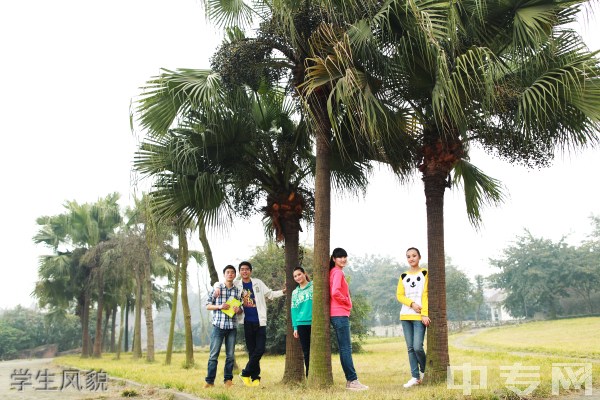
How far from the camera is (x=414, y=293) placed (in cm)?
799

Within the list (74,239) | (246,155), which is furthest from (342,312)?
(74,239)

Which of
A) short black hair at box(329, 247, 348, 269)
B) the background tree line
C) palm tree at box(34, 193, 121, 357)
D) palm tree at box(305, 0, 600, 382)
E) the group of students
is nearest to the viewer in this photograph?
palm tree at box(305, 0, 600, 382)

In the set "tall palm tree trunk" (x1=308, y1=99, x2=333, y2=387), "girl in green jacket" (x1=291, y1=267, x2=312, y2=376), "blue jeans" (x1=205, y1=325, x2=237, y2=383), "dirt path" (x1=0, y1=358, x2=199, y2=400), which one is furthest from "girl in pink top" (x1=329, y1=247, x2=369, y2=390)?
"dirt path" (x1=0, y1=358, x2=199, y2=400)

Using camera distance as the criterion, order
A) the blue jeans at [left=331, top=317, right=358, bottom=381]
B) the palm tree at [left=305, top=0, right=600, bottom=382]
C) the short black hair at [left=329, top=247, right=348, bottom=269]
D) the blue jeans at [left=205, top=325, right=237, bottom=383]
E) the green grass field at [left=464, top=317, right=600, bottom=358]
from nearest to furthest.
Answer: the palm tree at [left=305, top=0, right=600, bottom=382]
the blue jeans at [left=331, top=317, right=358, bottom=381]
the short black hair at [left=329, top=247, right=348, bottom=269]
the blue jeans at [left=205, top=325, right=237, bottom=383]
the green grass field at [left=464, top=317, right=600, bottom=358]

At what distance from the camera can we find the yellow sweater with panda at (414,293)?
7.88m

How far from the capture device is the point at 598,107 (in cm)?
704

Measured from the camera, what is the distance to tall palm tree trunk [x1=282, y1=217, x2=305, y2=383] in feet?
30.7

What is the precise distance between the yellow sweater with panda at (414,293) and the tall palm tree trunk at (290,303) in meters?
2.16

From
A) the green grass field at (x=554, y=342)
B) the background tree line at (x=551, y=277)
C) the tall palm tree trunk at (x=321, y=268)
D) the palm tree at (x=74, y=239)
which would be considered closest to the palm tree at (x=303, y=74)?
the tall palm tree trunk at (x=321, y=268)

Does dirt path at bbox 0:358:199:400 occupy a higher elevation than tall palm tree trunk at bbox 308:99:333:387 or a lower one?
lower

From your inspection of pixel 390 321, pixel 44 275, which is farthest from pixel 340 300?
pixel 390 321

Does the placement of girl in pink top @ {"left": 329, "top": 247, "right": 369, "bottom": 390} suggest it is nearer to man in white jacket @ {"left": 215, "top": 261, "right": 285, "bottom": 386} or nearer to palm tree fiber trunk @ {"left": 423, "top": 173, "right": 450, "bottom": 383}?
palm tree fiber trunk @ {"left": 423, "top": 173, "right": 450, "bottom": 383}

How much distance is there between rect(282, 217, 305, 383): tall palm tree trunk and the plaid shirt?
1.04 meters

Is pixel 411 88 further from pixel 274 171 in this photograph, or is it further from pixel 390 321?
pixel 390 321
